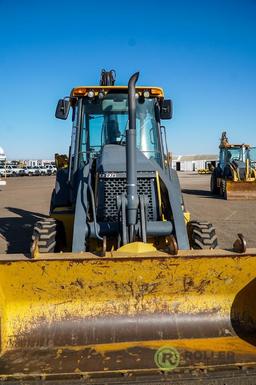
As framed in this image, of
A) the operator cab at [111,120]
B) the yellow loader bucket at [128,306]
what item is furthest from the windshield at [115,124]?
the yellow loader bucket at [128,306]

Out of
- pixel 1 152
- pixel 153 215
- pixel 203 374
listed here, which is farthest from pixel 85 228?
pixel 1 152

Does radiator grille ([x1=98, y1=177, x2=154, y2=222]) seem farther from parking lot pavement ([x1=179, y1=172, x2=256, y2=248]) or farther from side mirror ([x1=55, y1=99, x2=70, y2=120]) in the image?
parking lot pavement ([x1=179, y1=172, x2=256, y2=248])

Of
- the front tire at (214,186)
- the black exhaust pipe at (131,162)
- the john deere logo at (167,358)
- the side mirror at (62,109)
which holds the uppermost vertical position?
the side mirror at (62,109)

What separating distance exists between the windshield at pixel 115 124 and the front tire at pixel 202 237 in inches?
48.6

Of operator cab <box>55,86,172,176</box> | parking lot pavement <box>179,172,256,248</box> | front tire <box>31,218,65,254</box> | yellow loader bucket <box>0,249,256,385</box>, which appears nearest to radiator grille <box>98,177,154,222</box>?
front tire <box>31,218,65,254</box>

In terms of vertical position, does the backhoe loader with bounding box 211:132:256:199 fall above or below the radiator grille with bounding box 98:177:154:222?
below

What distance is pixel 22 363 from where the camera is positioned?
3.06m

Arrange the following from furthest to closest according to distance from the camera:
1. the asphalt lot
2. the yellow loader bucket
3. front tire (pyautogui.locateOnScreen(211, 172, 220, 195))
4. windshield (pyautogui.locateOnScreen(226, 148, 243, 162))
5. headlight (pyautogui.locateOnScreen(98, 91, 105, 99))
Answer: front tire (pyautogui.locateOnScreen(211, 172, 220, 195))
windshield (pyautogui.locateOnScreen(226, 148, 243, 162))
the asphalt lot
headlight (pyautogui.locateOnScreen(98, 91, 105, 99))
the yellow loader bucket

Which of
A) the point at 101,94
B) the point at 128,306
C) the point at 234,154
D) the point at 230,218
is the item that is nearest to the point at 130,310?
the point at 128,306

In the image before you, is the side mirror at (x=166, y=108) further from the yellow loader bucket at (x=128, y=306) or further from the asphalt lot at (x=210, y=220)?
the asphalt lot at (x=210, y=220)

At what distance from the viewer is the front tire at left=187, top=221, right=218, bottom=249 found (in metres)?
4.52

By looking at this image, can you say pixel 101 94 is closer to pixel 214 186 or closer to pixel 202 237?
pixel 202 237

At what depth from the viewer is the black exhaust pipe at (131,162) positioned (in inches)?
156

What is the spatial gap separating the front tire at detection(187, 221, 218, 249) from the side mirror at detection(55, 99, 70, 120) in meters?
2.37
